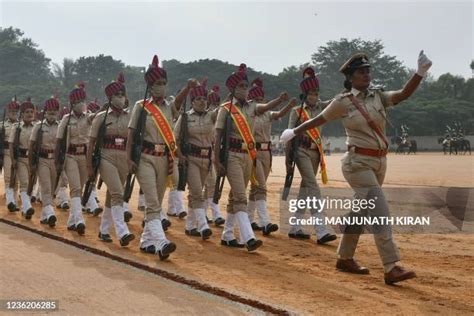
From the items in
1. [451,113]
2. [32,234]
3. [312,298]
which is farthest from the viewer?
[451,113]

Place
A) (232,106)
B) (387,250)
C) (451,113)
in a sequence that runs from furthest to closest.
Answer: (451,113)
(232,106)
(387,250)

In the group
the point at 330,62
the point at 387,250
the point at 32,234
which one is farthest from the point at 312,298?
the point at 330,62

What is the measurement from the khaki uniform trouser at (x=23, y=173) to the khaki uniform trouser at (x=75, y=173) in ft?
7.48

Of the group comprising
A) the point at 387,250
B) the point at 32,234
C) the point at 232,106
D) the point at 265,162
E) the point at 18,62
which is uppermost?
the point at 18,62

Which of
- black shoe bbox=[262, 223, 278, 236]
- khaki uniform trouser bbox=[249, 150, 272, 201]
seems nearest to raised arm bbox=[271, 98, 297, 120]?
khaki uniform trouser bbox=[249, 150, 272, 201]

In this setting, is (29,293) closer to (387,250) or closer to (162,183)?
(162,183)

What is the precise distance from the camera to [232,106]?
9805 millimetres

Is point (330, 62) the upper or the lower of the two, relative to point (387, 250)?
upper

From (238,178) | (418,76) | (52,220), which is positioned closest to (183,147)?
(238,178)

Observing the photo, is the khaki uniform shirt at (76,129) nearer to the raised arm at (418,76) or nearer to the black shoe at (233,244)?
the black shoe at (233,244)

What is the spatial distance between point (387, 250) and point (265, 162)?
13.8 feet

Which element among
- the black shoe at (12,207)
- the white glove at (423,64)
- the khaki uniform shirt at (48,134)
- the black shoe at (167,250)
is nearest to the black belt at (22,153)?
the black shoe at (12,207)

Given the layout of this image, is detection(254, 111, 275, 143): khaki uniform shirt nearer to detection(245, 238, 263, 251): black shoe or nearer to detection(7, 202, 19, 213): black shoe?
detection(245, 238, 263, 251): black shoe

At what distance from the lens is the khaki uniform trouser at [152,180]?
8586 mm
